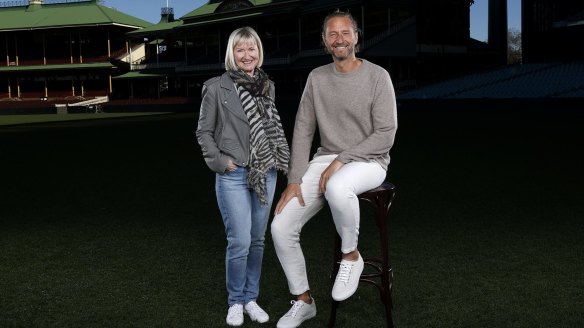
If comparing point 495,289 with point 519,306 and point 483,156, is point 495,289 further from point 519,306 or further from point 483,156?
point 483,156

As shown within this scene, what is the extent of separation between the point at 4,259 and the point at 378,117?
3.59m

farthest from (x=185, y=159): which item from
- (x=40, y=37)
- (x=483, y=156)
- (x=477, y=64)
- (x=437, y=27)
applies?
(x=40, y=37)

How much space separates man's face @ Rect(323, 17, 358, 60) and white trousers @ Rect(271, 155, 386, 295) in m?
→ 0.57

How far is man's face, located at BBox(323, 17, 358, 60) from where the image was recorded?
11.9 ft

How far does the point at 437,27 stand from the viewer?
136 feet

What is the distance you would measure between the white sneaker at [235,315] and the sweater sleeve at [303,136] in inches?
34.1

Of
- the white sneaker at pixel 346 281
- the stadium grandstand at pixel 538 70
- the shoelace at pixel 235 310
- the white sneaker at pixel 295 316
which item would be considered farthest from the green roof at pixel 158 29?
the white sneaker at pixel 346 281

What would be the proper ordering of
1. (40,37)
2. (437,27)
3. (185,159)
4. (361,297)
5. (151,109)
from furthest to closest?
(40,37), (151,109), (437,27), (185,159), (361,297)

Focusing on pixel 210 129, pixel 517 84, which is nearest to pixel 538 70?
pixel 517 84

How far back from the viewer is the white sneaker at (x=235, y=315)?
3.91 metres

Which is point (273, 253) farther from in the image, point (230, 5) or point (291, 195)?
point (230, 5)

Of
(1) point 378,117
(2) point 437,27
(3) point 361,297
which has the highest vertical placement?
(2) point 437,27

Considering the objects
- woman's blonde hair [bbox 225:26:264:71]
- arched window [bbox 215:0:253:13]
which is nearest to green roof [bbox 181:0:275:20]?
arched window [bbox 215:0:253:13]

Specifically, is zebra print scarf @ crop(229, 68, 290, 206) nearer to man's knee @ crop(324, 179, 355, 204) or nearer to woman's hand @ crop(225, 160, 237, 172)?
woman's hand @ crop(225, 160, 237, 172)
